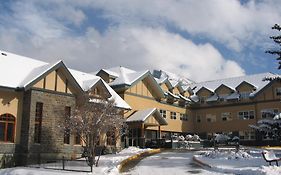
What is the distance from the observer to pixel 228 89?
53.6m

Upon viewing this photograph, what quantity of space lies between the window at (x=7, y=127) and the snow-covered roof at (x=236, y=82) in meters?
34.3

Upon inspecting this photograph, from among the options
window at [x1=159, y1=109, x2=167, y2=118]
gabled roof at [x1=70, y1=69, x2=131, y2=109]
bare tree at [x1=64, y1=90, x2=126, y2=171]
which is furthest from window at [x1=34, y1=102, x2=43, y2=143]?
window at [x1=159, y1=109, x2=167, y2=118]

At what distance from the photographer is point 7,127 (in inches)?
1021

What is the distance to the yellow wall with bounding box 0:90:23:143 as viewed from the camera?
84.3 ft

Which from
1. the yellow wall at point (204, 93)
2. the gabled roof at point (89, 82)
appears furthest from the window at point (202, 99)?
the gabled roof at point (89, 82)

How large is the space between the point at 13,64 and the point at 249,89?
3367 centimetres

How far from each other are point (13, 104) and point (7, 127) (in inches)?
64.5

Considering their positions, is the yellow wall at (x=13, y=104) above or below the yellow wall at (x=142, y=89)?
below

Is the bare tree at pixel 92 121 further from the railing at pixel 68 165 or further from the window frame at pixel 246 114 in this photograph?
the window frame at pixel 246 114

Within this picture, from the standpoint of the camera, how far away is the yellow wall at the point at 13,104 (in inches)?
1012

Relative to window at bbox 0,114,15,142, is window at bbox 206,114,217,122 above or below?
above

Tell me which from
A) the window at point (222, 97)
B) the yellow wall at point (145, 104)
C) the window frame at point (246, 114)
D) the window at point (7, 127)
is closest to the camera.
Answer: the window at point (7, 127)

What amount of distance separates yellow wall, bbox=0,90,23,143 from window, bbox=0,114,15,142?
275 mm

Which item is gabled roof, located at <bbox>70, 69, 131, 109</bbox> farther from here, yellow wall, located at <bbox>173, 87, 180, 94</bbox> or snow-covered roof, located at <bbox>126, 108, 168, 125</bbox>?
yellow wall, located at <bbox>173, 87, 180, 94</bbox>
